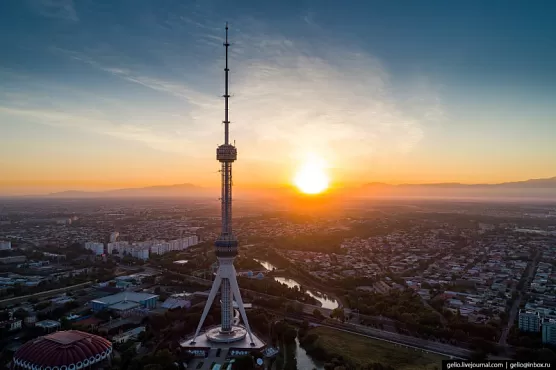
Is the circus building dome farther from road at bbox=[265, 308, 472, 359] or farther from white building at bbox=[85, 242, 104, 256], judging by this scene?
→ white building at bbox=[85, 242, 104, 256]

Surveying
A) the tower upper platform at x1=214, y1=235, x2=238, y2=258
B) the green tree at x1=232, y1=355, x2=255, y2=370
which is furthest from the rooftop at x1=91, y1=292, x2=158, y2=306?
the green tree at x1=232, y1=355, x2=255, y2=370

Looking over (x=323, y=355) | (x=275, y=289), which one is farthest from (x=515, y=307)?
(x=275, y=289)

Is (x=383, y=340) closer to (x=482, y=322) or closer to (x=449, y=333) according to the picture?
(x=449, y=333)

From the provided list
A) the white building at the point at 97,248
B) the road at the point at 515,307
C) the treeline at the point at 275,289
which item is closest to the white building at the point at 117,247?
the white building at the point at 97,248

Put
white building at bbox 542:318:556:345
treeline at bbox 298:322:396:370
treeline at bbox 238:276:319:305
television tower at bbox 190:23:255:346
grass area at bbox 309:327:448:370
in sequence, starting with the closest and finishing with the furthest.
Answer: treeline at bbox 298:322:396:370, grass area at bbox 309:327:448:370, white building at bbox 542:318:556:345, television tower at bbox 190:23:255:346, treeline at bbox 238:276:319:305

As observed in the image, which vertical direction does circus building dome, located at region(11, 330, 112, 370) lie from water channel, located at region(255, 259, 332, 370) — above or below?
above

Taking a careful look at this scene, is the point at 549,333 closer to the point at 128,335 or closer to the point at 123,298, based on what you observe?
the point at 128,335

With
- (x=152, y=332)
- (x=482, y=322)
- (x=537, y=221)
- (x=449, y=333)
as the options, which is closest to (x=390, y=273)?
(x=482, y=322)
